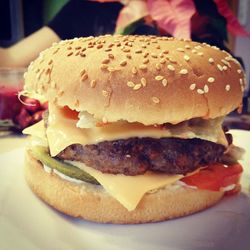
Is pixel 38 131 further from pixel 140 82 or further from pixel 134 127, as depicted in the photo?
pixel 140 82

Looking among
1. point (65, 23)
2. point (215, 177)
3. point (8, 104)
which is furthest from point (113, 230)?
point (65, 23)

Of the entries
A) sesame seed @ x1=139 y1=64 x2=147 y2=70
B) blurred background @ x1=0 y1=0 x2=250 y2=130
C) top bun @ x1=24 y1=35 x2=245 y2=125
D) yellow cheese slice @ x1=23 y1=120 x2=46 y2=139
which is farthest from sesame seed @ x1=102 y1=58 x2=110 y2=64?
blurred background @ x1=0 y1=0 x2=250 y2=130

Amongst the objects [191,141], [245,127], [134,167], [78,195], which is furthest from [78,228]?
[245,127]

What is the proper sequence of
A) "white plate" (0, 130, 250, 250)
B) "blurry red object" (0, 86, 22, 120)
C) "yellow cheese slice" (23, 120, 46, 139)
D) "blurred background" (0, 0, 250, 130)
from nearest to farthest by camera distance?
"white plate" (0, 130, 250, 250), "yellow cheese slice" (23, 120, 46, 139), "blurry red object" (0, 86, 22, 120), "blurred background" (0, 0, 250, 130)

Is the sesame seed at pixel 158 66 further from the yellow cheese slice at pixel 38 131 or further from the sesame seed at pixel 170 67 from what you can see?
the yellow cheese slice at pixel 38 131

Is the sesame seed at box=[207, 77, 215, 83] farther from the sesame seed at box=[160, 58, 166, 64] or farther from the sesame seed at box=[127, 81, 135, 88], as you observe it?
the sesame seed at box=[127, 81, 135, 88]

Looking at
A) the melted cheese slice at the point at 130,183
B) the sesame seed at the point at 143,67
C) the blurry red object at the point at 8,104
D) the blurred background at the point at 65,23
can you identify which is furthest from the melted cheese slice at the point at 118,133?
the blurred background at the point at 65,23
